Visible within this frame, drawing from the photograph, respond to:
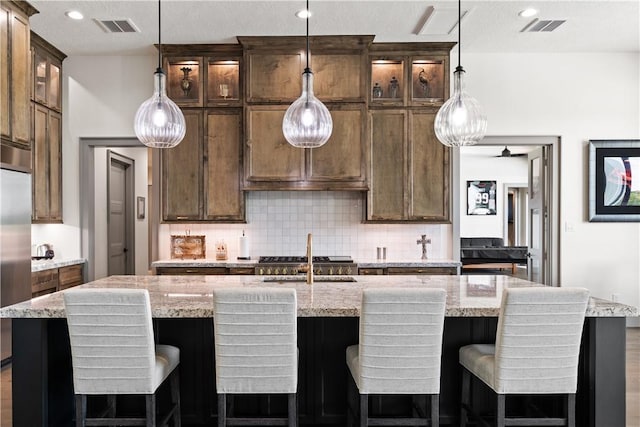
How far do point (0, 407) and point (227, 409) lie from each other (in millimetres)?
1814

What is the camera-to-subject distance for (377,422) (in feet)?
7.39

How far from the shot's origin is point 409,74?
4.91 meters

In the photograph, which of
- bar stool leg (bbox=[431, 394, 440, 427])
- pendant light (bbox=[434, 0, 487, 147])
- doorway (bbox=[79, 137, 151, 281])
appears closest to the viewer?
bar stool leg (bbox=[431, 394, 440, 427])

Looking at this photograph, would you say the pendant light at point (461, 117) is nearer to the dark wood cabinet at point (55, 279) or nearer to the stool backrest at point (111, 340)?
the stool backrest at point (111, 340)

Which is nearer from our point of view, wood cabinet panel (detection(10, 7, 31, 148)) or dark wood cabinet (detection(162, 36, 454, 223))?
wood cabinet panel (detection(10, 7, 31, 148))

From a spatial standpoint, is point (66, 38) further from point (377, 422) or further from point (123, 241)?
point (377, 422)

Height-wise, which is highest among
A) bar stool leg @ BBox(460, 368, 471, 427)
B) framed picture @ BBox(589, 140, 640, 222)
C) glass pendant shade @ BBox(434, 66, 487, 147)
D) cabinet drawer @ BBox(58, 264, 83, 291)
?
glass pendant shade @ BBox(434, 66, 487, 147)

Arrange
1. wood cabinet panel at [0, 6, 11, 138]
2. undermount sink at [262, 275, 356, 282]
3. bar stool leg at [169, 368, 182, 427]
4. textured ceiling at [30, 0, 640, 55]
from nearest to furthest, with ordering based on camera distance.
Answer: bar stool leg at [169, 368, 182, 427]
undermount sink at [262, 275, 356, 282]
wood cabinet panel at [0, 6, 11, 138]
textured ceiling at [30, 0, 640, 55]

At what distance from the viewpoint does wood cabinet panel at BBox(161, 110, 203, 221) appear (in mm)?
4895

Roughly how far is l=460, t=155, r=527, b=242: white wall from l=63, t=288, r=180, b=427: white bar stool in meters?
10.1

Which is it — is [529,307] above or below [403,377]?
Result: above

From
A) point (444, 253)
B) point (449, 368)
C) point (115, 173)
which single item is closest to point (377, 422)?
point (449, 368)

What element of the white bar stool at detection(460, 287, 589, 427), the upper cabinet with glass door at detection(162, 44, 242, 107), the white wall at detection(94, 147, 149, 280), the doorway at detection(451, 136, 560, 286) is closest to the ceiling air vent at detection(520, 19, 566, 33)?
the doorway at detection(451, 136, 560, 286)

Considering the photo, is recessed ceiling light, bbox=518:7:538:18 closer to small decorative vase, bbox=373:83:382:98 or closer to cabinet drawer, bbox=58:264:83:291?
small decorative vase, bbox=373:83:382:98
